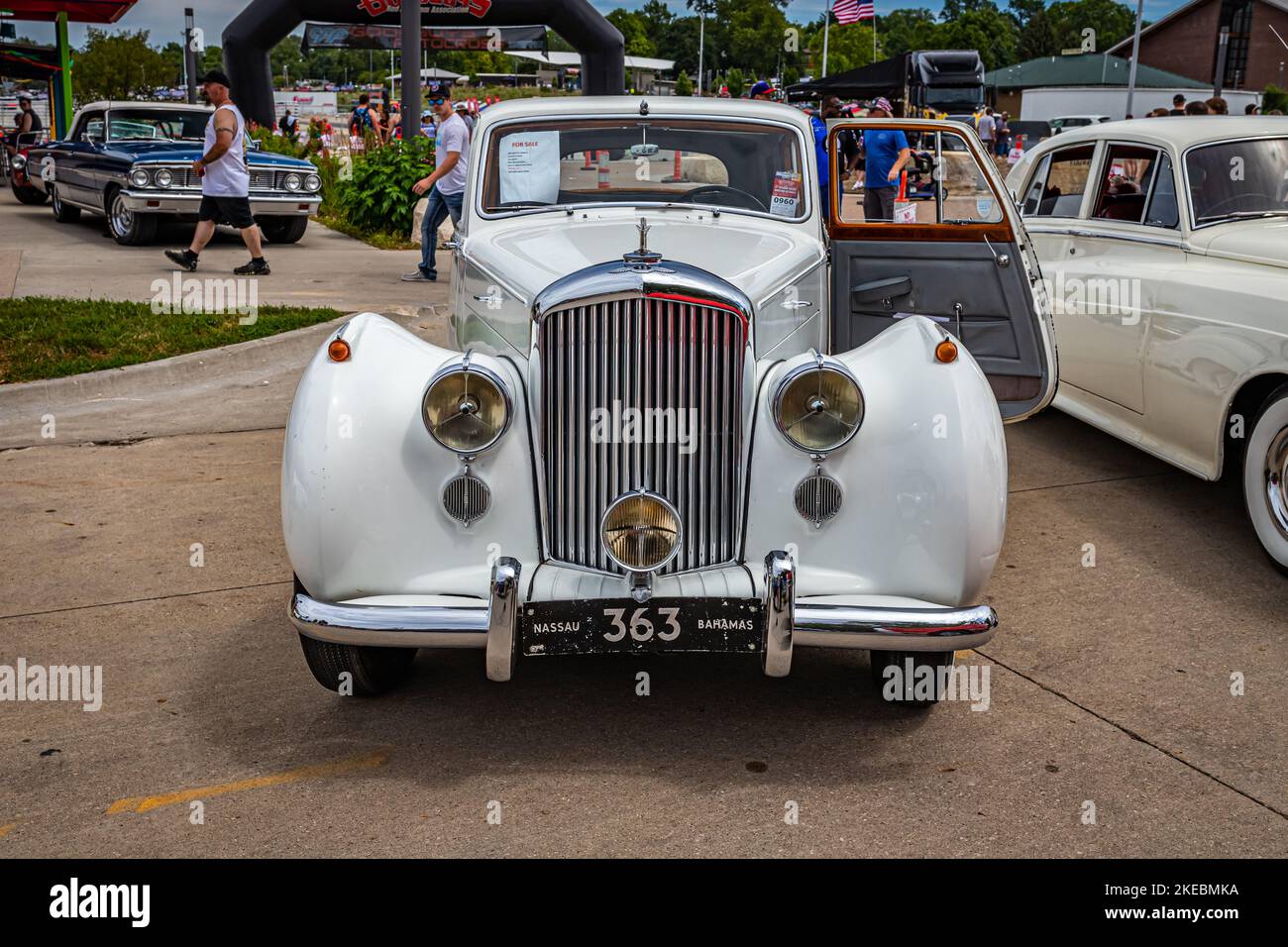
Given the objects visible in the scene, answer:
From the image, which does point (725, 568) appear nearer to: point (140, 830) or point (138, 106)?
point (140, 830)

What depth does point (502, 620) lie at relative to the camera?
3.49 meters

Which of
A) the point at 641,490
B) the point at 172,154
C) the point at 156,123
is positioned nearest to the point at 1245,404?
the point at 641,490

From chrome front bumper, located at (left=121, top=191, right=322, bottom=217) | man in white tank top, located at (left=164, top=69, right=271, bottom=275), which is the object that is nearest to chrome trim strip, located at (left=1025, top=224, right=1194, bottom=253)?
man in white tank top, located at (left=164, top=69, right=271, bottom=275)

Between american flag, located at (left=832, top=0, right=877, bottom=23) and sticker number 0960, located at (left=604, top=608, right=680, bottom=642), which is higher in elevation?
american flag, located at (left=832, top=0, right=877, bottom=23)

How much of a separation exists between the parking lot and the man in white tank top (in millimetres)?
6308

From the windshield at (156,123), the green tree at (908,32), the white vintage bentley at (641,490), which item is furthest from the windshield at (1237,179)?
the green tree at (908,32)

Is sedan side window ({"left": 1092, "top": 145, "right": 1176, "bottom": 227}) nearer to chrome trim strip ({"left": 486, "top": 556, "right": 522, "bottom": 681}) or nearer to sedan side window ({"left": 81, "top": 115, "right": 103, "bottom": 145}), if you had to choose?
chrome trim strip ({"left": 486, "top": 556, "right": 522, "bottom": 681})

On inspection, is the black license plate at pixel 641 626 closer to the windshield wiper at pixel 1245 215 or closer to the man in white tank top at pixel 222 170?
the windshield wiper at pixel 1245 215

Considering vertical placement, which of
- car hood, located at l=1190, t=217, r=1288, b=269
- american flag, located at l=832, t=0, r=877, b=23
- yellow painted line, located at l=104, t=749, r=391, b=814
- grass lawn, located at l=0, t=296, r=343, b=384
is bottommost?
yellow painted line, located at l=104, t=749, r=391, b=814

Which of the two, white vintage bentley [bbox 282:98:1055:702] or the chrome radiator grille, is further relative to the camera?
the chrome radiator grille

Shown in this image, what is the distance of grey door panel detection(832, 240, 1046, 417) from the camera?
5.81 m

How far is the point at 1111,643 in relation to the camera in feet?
15.4

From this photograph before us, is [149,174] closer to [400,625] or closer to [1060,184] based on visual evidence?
[1060,184]

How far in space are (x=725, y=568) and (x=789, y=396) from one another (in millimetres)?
543
